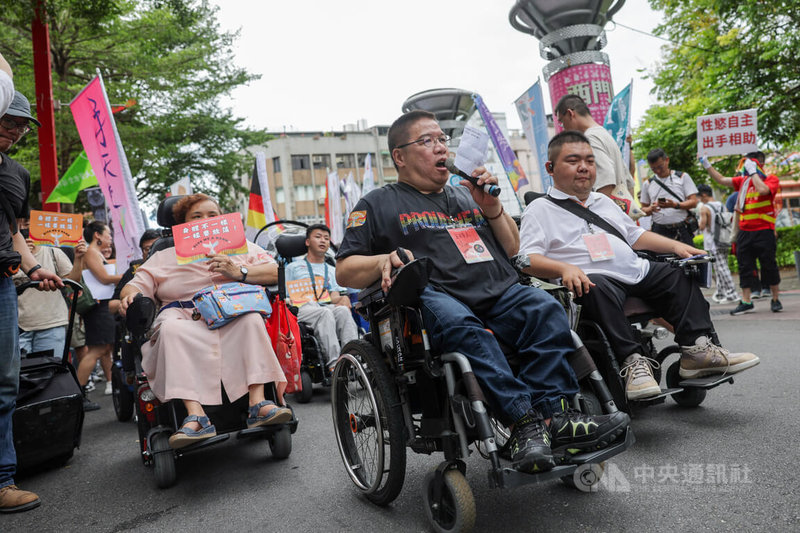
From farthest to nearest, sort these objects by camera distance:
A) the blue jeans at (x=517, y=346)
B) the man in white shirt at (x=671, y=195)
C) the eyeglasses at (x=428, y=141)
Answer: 1. the man in white shirt at (x=671, y=195)
2. the eyeglasses at (x=428, y=141)
3. the blue jeans at (x=517, y=346)

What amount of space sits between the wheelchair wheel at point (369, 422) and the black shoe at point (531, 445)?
490mm

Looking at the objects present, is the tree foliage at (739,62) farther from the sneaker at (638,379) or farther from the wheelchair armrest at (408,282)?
the wheelchair armrest at (408,282)

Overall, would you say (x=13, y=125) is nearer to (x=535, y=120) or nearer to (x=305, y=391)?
(x=305, y=391)

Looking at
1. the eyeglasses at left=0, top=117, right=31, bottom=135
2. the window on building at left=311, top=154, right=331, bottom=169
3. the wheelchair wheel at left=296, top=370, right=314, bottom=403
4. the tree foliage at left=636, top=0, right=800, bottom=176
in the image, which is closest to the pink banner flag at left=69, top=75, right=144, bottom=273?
the wheelchair wheel at left=296, top=370, right=314, bottom=403

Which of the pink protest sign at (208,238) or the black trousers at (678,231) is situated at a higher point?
the pink protest sign at (208,238)

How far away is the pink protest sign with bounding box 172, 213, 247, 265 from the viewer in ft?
→ 11.7

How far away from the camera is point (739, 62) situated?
38.8 feet

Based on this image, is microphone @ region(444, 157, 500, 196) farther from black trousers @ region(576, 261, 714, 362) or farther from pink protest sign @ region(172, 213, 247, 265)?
pink protest sign @ region(172, 213, 247, 265)

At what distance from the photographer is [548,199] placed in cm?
349

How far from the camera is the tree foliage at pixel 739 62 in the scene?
1118cm

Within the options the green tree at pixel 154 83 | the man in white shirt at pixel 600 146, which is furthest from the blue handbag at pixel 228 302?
the green tree at pixel 154 83

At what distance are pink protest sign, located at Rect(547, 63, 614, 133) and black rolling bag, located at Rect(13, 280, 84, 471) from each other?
619 cm

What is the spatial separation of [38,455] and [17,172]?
1.67m

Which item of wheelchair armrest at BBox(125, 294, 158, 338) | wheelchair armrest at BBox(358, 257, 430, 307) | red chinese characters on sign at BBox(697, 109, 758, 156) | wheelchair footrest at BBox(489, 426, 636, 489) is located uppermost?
red chinese characters on sign at BBox(697, 109, 758, 156)
